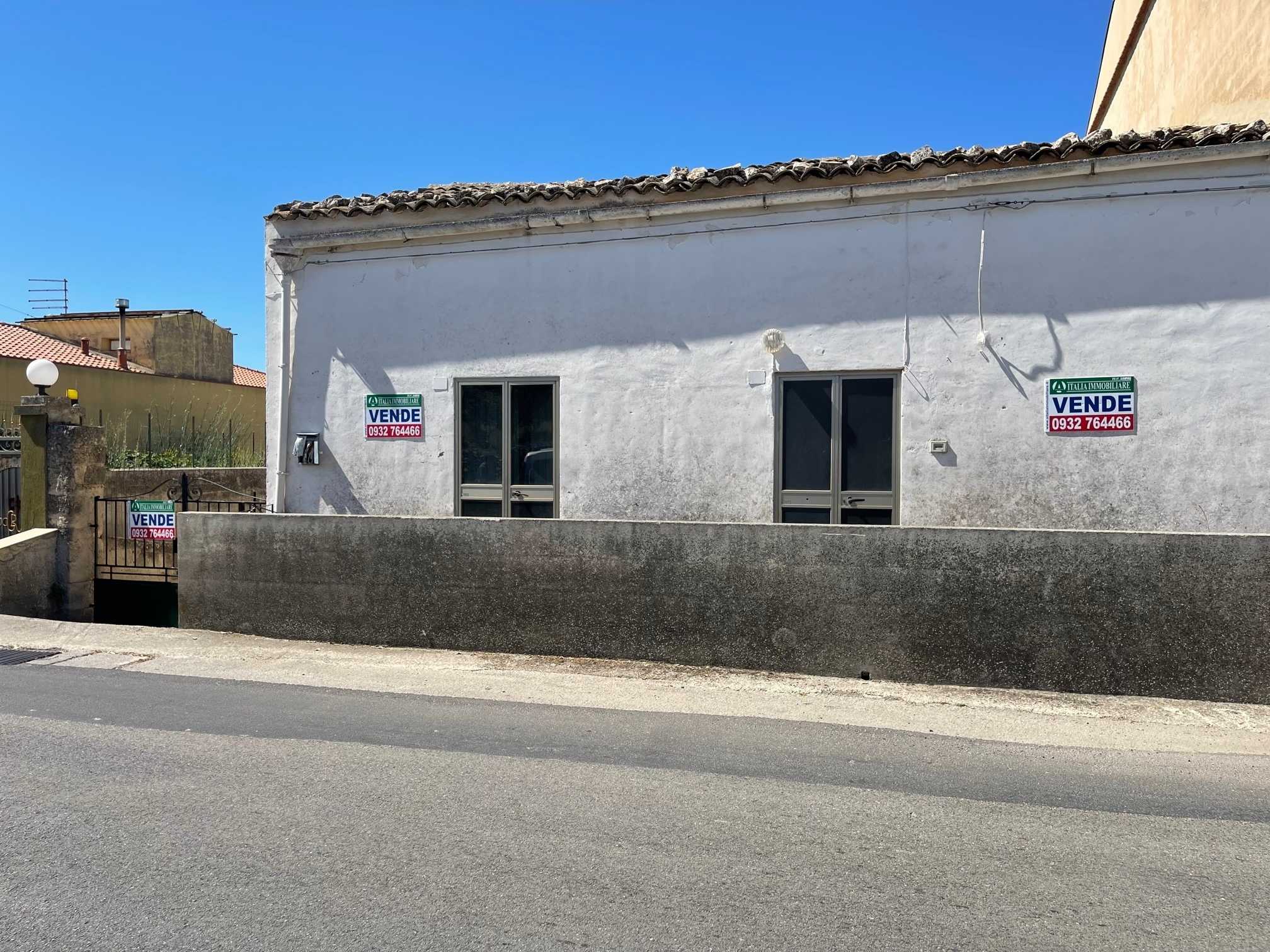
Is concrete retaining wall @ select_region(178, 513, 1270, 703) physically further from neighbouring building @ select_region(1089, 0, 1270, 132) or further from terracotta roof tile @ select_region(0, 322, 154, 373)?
terracotta roof tile @ select_region(0, 322, 154, 373)

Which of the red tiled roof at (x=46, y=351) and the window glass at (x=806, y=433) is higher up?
the red tiled roof at (x=46, y=351)

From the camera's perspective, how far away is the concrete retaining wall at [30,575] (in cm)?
1124

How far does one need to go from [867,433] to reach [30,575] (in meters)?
10.1

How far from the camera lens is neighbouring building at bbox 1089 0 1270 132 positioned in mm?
10072

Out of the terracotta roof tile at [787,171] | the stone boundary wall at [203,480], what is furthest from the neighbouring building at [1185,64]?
the stone boundary wall at [203,480]

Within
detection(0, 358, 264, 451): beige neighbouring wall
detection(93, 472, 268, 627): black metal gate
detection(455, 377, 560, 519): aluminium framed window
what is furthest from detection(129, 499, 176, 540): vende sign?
detection(0, 358, 264, 451): beige neighbouring wall

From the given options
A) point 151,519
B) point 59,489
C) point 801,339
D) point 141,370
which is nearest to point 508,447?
point 801,339

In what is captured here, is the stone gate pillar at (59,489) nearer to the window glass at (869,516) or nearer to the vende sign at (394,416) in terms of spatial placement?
the vende sign at (394,416)

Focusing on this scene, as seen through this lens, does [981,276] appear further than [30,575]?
No

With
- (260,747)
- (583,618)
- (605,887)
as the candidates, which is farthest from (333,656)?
(605,887)

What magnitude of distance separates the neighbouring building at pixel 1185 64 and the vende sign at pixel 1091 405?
14.1ft

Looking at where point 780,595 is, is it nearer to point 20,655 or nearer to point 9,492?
point 20,655

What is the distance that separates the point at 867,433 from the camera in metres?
8.27

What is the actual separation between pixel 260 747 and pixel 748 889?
3.31m
